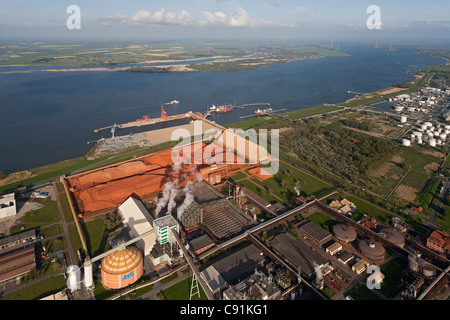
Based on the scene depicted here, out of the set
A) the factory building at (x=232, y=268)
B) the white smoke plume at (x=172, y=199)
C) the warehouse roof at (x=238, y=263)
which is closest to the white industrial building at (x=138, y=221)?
the white smoke plume at (x=172, y=199)

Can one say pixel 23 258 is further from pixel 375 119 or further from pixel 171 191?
pixel 375 119

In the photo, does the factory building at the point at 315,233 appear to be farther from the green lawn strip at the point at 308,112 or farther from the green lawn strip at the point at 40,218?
the green lawn strip at the point at 308,112

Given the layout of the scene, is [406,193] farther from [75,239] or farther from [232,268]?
[75,239]

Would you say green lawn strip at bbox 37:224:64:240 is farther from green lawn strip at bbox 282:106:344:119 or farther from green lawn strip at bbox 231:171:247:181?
green lawn strip at bbox 282:106:344:119

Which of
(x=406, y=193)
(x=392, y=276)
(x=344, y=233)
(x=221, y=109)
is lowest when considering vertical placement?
(x=392, y=276)

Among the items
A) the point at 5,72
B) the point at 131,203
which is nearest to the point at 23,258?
the point at 131,203

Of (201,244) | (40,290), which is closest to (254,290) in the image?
(201,244)
